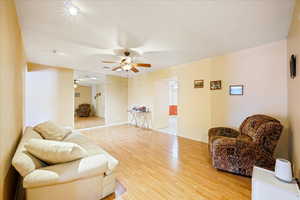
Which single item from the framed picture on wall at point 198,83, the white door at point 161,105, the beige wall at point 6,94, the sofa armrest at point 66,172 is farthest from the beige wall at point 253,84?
the beige wall at point 6,94

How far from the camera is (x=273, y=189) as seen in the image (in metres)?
1.43

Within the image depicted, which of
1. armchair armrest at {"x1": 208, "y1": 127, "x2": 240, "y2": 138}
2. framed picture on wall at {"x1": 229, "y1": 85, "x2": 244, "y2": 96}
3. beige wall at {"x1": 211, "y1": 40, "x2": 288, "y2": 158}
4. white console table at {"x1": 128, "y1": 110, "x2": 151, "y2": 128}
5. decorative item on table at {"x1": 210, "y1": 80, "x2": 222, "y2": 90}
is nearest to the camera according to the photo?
beige wall at {"x1": 211, "y1": 40, "x2": 288, "y2": 158}

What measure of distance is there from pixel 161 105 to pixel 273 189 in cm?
472

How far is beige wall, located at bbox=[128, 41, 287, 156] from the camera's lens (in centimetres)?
280

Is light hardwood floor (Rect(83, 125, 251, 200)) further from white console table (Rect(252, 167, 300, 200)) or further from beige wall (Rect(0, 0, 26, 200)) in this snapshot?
beige wall (Rect(0, 0, 26, 200))

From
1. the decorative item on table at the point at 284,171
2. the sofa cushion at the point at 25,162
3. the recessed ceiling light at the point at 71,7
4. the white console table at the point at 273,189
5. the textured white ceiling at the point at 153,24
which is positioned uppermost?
the textured white ceiling at the point at 153,24

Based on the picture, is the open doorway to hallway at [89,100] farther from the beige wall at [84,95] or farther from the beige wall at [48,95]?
the beige wall at [48,95]

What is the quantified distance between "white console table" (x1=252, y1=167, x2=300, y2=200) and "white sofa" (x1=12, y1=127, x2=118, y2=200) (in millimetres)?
1707

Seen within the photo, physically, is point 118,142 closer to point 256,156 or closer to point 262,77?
point 256,156

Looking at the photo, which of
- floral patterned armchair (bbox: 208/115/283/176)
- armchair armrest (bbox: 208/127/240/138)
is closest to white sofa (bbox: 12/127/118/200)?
floral patterned armchair (bbox: 208/115/283/176)

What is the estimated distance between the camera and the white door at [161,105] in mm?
5867

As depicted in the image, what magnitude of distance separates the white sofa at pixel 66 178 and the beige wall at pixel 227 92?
10.3 ft

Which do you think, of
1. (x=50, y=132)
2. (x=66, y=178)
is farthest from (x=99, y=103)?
(x=66, y=178)

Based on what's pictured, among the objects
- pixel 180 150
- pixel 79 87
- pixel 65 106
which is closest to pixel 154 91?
pixel 180 150
